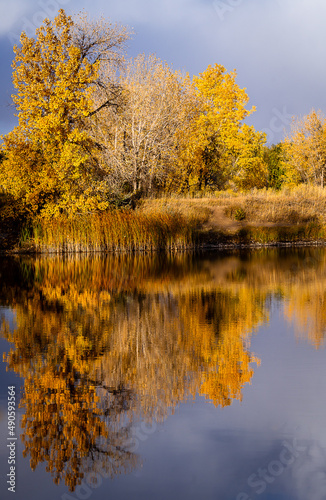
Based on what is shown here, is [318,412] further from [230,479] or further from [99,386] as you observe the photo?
[99,386]

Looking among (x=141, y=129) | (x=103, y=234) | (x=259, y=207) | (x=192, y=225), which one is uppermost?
(x=141, y=129)

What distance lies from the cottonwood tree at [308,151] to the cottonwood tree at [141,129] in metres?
18.1

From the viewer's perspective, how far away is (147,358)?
7309 mm

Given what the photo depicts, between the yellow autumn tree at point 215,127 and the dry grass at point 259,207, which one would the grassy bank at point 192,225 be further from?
the yellow autumn tree at point 215,127

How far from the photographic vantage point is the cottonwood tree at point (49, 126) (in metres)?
27.2

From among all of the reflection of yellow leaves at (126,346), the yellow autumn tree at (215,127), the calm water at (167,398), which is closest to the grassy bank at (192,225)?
the yellow autumn tree at (215,127)

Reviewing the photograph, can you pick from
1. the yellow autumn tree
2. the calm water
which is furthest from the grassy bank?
the calm water

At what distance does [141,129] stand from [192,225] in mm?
7444

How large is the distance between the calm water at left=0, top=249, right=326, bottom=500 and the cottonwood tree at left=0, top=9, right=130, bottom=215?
16.1m

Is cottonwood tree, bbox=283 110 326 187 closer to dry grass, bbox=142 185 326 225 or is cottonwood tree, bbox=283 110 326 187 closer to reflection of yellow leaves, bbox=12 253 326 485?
dry grass, bbox=142 185 326 225

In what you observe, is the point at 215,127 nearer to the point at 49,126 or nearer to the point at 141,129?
the point at 141,129

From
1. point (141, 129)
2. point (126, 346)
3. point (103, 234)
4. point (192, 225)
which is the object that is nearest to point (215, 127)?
point (141, 129)

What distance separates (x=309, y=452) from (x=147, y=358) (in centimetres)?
299

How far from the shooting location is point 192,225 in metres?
31.2
